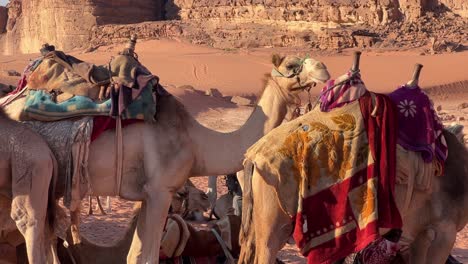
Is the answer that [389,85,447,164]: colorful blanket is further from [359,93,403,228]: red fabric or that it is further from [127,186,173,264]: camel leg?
[127,186,173,264]: camel leg

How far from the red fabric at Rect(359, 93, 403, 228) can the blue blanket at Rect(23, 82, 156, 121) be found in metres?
1.59

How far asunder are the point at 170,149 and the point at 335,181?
53.5 inches

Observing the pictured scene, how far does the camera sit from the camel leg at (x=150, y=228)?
5.78 metres

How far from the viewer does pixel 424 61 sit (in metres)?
35.8

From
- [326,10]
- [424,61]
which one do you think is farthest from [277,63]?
[326,10]

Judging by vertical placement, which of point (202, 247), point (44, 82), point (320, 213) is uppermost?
point (44, 82)

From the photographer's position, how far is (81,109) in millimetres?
6016

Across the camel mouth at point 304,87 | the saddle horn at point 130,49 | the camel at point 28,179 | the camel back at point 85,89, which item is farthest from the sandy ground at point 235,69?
the camel at point 28,179

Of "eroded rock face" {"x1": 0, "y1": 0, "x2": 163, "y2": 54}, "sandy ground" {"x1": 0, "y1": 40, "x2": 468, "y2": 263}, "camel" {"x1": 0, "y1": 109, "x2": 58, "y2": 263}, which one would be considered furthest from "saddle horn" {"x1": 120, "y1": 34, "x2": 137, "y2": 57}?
"eroded rock face" {"x1": 0, "y1": 0, "x2": 163, "y2": 54}

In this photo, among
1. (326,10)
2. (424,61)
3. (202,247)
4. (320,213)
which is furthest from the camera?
(326,10)

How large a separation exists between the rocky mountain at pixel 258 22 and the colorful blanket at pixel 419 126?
32.7 meters

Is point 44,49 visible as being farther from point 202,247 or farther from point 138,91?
point 202,247

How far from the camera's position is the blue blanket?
5.99m

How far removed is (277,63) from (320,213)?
1477 millimetres
